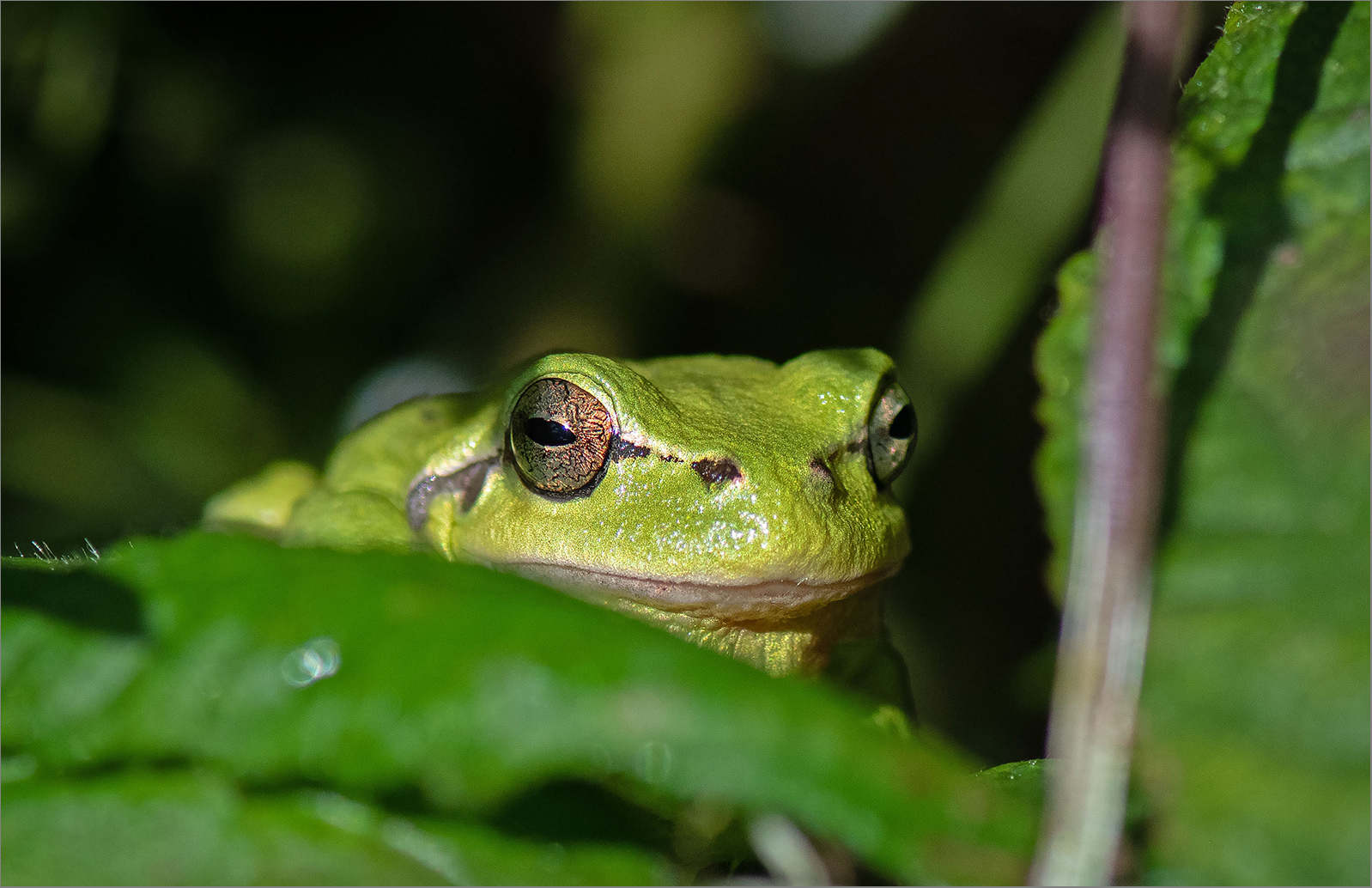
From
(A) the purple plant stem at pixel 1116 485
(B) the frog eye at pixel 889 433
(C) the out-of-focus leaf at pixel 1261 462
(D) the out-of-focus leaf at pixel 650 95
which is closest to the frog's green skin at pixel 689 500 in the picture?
(B) the frog eye at pixel 889 433

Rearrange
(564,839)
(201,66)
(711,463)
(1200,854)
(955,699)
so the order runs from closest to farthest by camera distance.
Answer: (1200,854) < (564,839) < (711,463) < (201,66) < (955,699)

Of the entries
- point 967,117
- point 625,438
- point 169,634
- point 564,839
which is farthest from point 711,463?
point 967,117

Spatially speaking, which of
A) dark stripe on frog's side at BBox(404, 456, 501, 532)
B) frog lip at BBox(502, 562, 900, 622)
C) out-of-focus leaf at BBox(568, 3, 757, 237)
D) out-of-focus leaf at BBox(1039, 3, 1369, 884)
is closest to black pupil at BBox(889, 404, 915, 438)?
frog lip at BBox(502, 562, 900, 622)

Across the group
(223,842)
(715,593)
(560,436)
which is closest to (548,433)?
(560,436)

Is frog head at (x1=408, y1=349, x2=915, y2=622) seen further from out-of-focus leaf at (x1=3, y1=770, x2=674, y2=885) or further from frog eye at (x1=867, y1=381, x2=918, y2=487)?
out-of-focus leaf at (x1=3, y1=770, x2=674, y2=885)

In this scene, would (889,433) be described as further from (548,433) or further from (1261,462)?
(1261,462)

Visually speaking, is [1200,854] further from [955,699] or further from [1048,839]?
[955,699]

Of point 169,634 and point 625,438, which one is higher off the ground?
point 625,438
